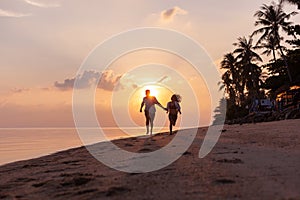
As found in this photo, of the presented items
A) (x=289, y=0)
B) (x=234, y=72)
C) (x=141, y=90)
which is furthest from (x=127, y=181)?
(x=234, y=72)

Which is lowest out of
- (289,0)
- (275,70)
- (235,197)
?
(235,197)

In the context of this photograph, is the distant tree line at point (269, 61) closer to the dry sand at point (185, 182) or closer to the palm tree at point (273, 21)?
the palm tree at point (273, 21)

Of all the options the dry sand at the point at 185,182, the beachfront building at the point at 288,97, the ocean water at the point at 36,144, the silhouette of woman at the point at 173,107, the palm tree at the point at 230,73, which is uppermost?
the palm tree at the point at 230,73

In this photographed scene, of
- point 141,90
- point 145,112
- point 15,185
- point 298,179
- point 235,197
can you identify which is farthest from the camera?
point 141,90

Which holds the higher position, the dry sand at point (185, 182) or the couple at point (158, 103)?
the couple at point (158, 103)

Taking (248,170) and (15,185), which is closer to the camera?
(248,170)

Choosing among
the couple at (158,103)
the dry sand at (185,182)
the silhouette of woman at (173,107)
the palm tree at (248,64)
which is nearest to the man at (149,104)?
the couple at (158,103)

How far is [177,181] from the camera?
19.1 ft

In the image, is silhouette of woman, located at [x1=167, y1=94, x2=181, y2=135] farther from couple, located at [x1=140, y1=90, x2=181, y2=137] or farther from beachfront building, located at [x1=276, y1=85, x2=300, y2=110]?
beachfront building, located at [x1=276, y1=85, x2=300, y2=110]

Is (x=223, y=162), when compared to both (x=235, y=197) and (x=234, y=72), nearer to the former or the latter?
(x=235, y=197)

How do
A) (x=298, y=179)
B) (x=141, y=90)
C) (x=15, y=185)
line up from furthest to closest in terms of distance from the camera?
1. (x=141, y=90)
2. (x=15, y=185)
3. (x=298, y=179)

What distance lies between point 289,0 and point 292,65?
8.02 m

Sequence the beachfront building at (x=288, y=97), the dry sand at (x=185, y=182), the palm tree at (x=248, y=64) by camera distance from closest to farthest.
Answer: the dry sand at (x=185, y=182) → the beachfront building at (x=288, y=97) → the palm tree at (x=248, y=64)

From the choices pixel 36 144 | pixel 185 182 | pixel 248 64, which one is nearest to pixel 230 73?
pixel 248 64
